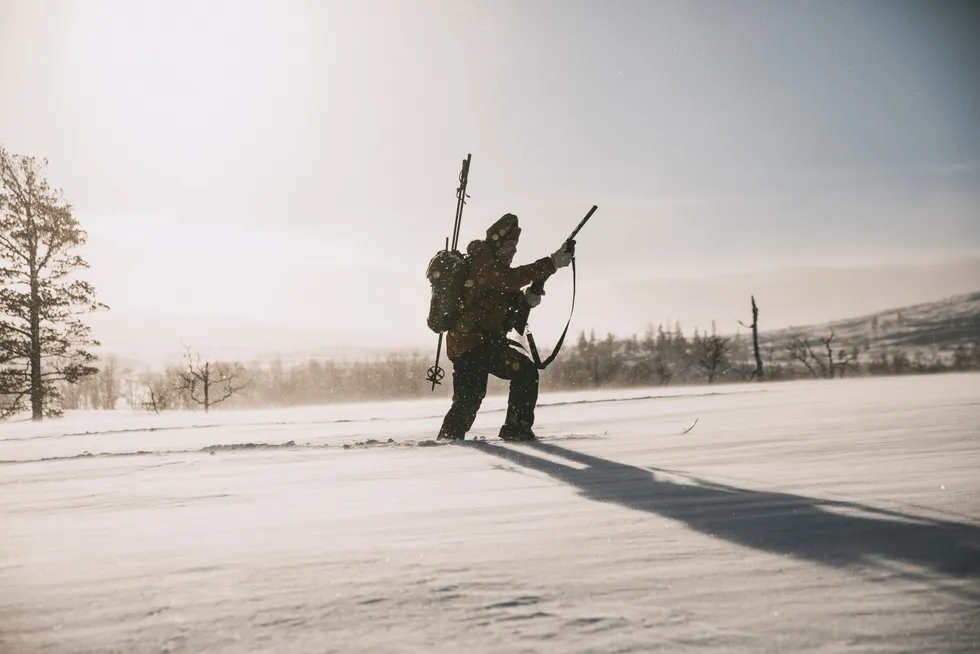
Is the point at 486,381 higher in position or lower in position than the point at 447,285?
lower

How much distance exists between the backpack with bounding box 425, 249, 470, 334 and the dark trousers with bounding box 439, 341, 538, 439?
0.96 ft

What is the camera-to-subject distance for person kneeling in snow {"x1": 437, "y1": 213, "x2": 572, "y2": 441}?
378 cm

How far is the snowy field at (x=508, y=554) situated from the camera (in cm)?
98

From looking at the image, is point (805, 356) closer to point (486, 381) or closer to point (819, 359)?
point (819, 359)

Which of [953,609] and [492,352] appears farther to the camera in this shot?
[492,352]

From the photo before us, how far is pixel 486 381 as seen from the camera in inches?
152

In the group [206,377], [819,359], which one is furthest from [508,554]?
[819,359]

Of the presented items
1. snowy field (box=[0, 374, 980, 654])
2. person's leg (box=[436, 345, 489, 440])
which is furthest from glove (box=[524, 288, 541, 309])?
snowy field (box=[0, 374, 980, 654])

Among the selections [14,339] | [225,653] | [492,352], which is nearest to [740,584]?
[225,653]

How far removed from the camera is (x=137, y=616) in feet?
3.52

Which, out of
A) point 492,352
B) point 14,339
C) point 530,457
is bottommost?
point 530,457

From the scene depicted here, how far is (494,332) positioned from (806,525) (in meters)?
2.58

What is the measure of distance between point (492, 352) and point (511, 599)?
9.16ft

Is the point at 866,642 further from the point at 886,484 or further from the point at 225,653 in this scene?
the point at 886,484
